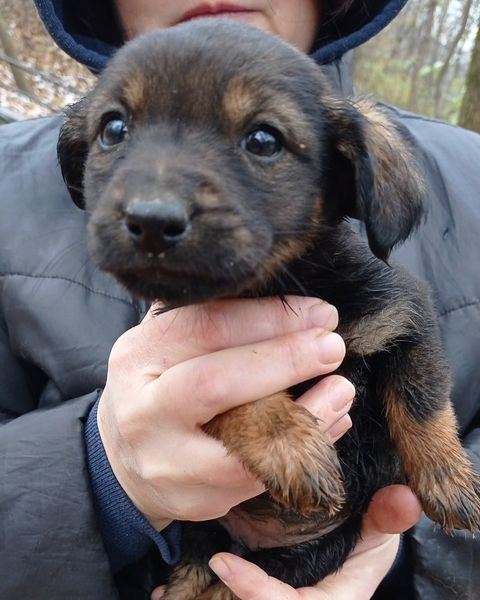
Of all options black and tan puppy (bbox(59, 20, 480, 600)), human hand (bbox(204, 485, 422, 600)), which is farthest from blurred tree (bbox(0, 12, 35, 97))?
human hand (bbox(204, 485, 422, 600))

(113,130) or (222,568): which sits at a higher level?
(113,130)

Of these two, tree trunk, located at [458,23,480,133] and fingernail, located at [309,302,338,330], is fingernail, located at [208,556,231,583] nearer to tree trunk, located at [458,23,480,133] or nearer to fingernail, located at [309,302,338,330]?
fingernail, located at [309,302,338,330]

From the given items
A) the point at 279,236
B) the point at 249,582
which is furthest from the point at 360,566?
the point at 279,236

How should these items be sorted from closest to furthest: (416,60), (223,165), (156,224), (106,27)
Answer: (156,224), (223,165), (106,27), (416,60)

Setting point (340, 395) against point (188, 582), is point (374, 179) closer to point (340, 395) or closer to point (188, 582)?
point (340, 395)

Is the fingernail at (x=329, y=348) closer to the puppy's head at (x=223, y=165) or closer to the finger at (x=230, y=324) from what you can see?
the finger at (x=230, y=324)

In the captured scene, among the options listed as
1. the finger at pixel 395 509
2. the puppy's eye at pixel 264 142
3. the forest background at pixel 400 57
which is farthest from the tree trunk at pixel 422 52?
the finger at pixel 395 509
